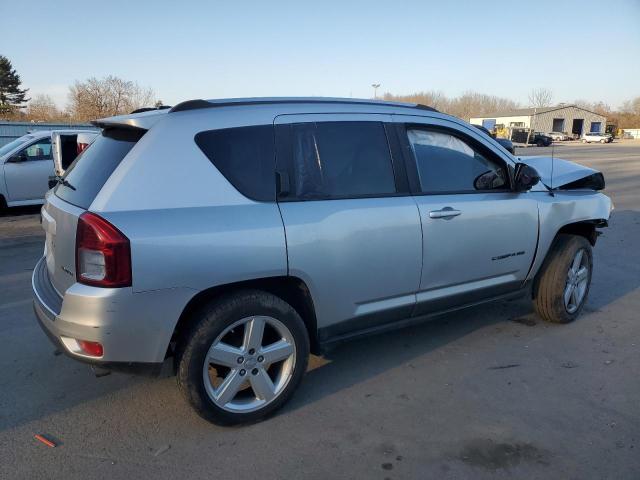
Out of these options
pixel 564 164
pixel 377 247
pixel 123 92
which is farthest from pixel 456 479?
pixel 123 92

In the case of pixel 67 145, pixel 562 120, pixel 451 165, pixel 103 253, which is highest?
pixel 562 120

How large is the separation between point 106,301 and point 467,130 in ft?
9.40

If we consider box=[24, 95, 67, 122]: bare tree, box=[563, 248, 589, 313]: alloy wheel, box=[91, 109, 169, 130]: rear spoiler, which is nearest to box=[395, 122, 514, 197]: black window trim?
box=[563, 248, 589, 313]: alloy wheel

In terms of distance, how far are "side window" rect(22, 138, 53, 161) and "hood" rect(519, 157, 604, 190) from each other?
377 inches

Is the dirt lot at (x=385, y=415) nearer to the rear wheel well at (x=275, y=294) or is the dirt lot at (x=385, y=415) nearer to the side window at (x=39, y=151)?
the rear wheel well at (x=275, y=294)

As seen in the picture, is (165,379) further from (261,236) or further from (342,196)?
(342,196)

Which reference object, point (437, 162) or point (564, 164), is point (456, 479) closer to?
point (437, 162)

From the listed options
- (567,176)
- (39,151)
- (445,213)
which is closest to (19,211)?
(39,151)

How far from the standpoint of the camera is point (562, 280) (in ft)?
14.5

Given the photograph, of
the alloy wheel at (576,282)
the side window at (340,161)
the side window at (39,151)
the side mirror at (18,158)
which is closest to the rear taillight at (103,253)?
the side window at (340,161)

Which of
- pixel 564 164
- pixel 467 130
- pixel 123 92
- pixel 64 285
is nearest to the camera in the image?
pixel 64 285

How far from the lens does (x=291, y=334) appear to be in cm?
306

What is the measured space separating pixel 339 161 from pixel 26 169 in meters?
9.17

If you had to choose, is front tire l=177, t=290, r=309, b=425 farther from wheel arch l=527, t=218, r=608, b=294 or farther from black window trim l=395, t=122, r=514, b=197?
wheel arch l=527, t=218, r=608, b=294
